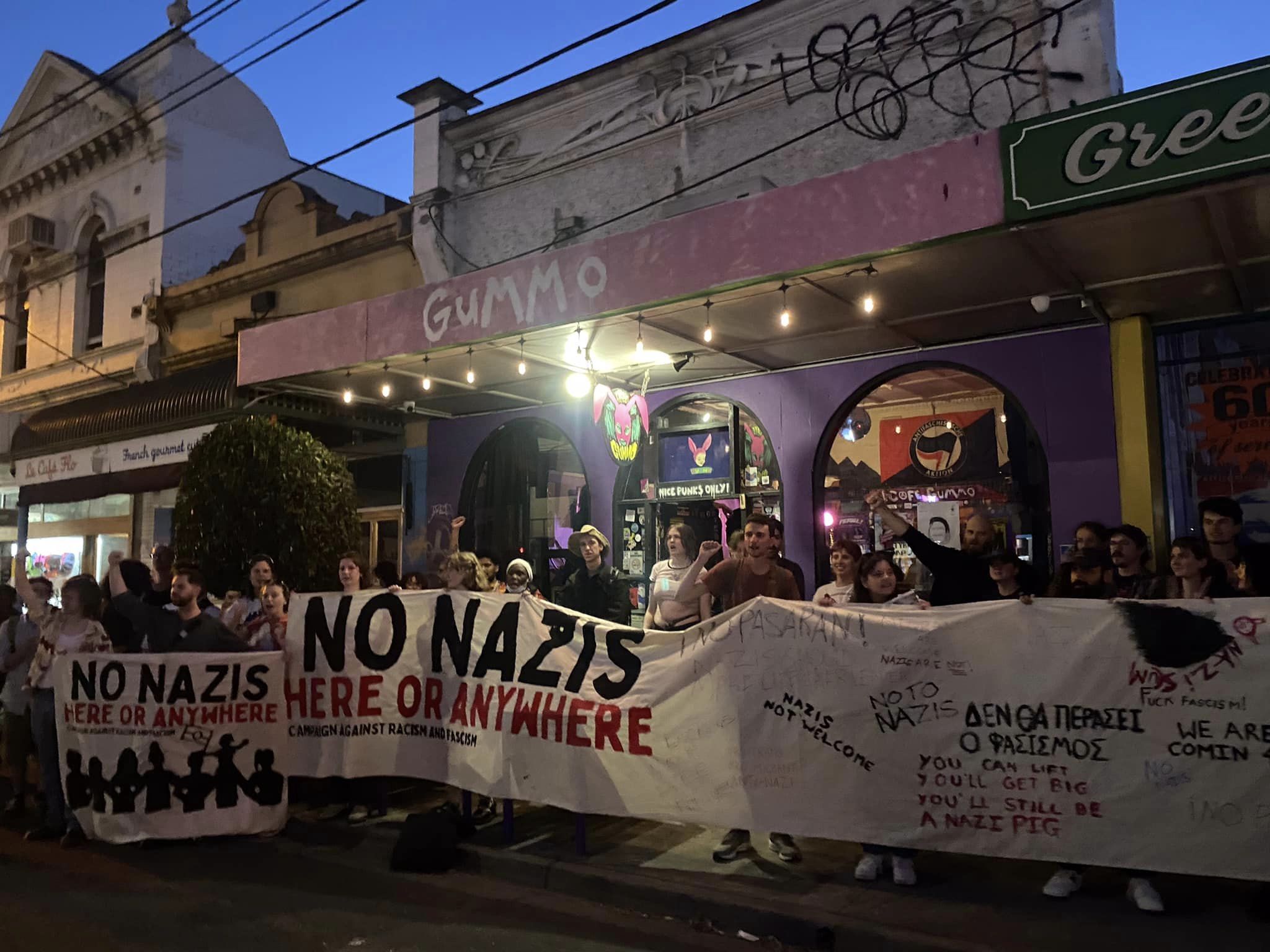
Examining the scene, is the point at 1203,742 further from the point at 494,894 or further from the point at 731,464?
the point at 731,464

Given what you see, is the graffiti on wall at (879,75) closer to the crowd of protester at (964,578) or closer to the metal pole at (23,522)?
the crowd of protester at (964,578)

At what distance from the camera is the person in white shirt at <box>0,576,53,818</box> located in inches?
288

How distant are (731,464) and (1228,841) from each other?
680 cm

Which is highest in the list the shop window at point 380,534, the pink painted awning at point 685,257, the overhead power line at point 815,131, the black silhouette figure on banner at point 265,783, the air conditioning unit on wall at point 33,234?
the air conditioning unit on wall at point 33,234

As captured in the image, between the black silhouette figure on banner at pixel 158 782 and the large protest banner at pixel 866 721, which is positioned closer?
the large protest banner at pixel 866 721

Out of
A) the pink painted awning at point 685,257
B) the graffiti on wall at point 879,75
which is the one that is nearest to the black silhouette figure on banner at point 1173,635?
the pink painted awning at point 685,257

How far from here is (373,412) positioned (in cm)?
1316

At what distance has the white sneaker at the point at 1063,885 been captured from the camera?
507 centimetres

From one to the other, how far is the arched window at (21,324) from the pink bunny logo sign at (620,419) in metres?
17.8

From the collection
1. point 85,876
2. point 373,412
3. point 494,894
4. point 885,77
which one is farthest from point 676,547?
point 373,412

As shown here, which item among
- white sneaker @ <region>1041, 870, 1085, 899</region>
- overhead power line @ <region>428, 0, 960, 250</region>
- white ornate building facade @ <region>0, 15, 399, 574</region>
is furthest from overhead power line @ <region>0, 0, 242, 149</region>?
white sneaker @ <region>1041, 870, 1085, 899</region>

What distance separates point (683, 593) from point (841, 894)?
2.15 m

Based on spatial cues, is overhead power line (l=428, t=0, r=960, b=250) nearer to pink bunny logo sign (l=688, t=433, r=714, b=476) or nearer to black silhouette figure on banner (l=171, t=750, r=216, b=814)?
pink bunny logo sign (l=688, t=433, r=714, b=476)

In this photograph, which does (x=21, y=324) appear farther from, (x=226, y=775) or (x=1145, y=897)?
(x=1145, y=897)
